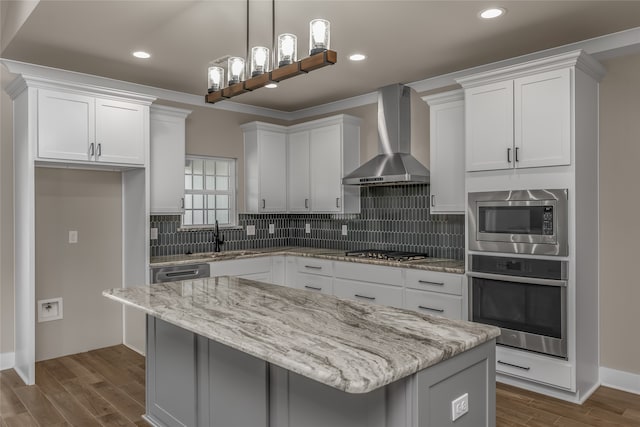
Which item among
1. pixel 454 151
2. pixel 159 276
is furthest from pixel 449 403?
pixel 159 276

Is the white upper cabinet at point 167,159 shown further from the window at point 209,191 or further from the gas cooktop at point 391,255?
the gas cooktop at point 391,255

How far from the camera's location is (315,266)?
491cm

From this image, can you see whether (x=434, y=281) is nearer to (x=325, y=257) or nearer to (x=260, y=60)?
(x=325, y=257)

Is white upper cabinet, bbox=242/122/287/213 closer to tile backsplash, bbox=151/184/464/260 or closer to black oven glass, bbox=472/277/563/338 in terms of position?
tile backsplash, bbox=151/184/464/260

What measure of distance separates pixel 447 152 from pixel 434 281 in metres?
1.17

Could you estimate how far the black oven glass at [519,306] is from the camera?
10.5 feet

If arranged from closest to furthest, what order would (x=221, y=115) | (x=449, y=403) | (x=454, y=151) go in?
(x=449, y=403) < (x=454, y=151) < (x=221, y=115)

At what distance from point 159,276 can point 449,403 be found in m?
3.27

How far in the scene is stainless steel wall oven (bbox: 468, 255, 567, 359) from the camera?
3.18m

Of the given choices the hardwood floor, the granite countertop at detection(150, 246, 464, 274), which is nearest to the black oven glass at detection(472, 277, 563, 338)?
the granite countertop at detection(150, 246, 464, 274)

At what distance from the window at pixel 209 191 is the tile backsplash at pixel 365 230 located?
0.66 feet

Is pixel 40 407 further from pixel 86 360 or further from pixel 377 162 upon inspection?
pixel 377 162

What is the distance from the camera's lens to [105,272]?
14.9ft

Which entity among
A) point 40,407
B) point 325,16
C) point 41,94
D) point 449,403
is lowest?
point 40,407
